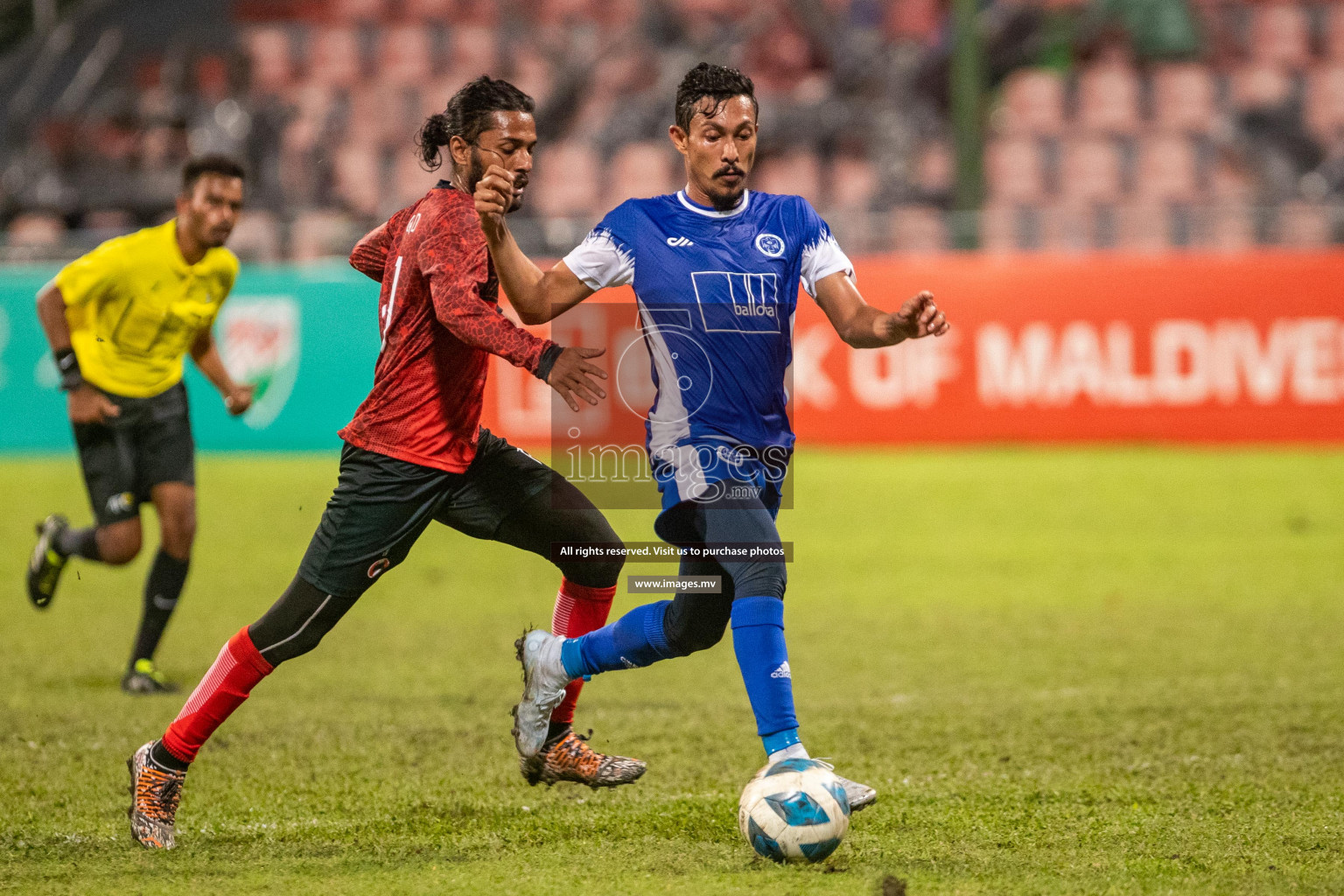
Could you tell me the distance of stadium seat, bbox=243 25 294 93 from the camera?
76.6ft

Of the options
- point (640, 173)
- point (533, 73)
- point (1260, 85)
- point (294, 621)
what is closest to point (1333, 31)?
point (1260, 85)

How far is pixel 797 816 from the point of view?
167 inches

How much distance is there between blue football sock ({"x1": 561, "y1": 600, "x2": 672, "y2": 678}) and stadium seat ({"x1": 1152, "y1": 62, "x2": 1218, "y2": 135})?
58.3 ft

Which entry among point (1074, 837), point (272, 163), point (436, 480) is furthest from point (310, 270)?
point (1074, 837)

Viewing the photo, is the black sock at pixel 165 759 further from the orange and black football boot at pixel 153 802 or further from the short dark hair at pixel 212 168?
the short dark hair at pixel 212 168

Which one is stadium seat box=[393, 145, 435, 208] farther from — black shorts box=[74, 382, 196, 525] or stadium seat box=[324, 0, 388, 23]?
black shorts box=[74, 382, 196, 525]

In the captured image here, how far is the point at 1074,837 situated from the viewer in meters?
4.59

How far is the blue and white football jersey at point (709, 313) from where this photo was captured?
4.68 m

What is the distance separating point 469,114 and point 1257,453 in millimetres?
11733

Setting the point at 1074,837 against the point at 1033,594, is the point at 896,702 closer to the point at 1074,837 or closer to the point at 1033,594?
the point at 1074,837

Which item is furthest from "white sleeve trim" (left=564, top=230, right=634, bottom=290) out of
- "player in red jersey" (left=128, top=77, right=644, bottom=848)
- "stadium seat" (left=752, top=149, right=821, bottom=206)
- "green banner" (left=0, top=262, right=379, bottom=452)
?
"stadium seat" (left=752, top=149, right=821, bottom=206)

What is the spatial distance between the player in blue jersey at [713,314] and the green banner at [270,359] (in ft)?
35.8

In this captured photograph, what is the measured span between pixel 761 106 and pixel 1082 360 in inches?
312

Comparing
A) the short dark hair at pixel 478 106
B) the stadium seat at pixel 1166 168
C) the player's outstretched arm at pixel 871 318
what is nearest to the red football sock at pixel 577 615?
the player's outstretched arm at pixel 871 318
